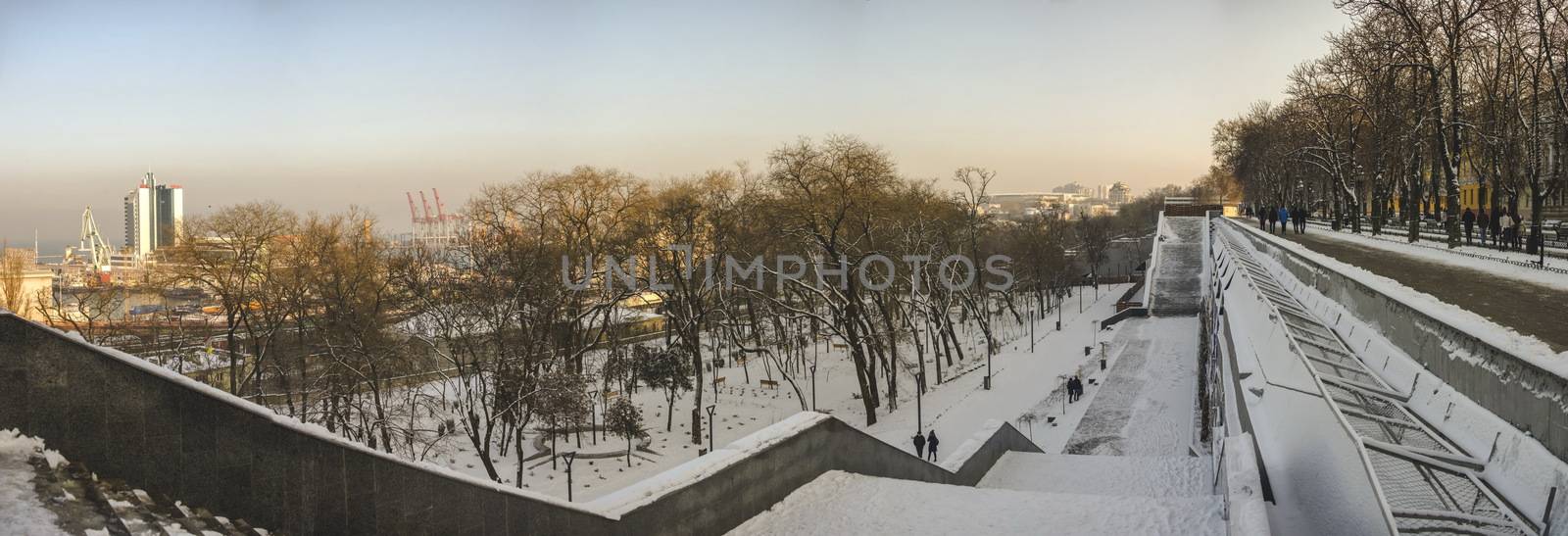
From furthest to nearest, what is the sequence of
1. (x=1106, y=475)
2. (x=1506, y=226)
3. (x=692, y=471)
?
(x=1506, y=226) < (x=1106, y=475) < (x=692, y=471)

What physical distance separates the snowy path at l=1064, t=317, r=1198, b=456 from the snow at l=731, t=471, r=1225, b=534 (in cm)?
1345

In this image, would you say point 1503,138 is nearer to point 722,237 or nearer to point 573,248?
point 722,237

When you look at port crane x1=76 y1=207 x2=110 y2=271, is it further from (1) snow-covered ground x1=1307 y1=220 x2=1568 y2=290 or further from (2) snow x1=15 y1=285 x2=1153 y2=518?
(1) snow-covered ground x1=1307 y1=220 x2=1568 y2=290

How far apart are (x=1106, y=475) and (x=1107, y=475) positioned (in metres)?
0.02

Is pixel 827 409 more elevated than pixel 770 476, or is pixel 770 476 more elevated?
pixel 770 476

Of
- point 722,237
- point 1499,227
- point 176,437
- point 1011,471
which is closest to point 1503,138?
point 1499,227

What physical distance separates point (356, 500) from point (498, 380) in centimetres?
1763

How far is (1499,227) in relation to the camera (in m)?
21.1

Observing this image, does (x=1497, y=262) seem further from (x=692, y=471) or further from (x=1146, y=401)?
(x=692, y=471)

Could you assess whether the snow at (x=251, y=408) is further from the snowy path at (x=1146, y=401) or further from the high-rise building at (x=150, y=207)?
the high-rise building at (x=150, y=207)

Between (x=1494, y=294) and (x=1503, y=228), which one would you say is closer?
(x=1494, y=294)

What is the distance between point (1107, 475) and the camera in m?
14.1

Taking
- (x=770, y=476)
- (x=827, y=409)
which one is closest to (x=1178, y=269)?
(x=827, y=409)

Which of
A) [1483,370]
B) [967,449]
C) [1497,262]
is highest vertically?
[1497,262]
